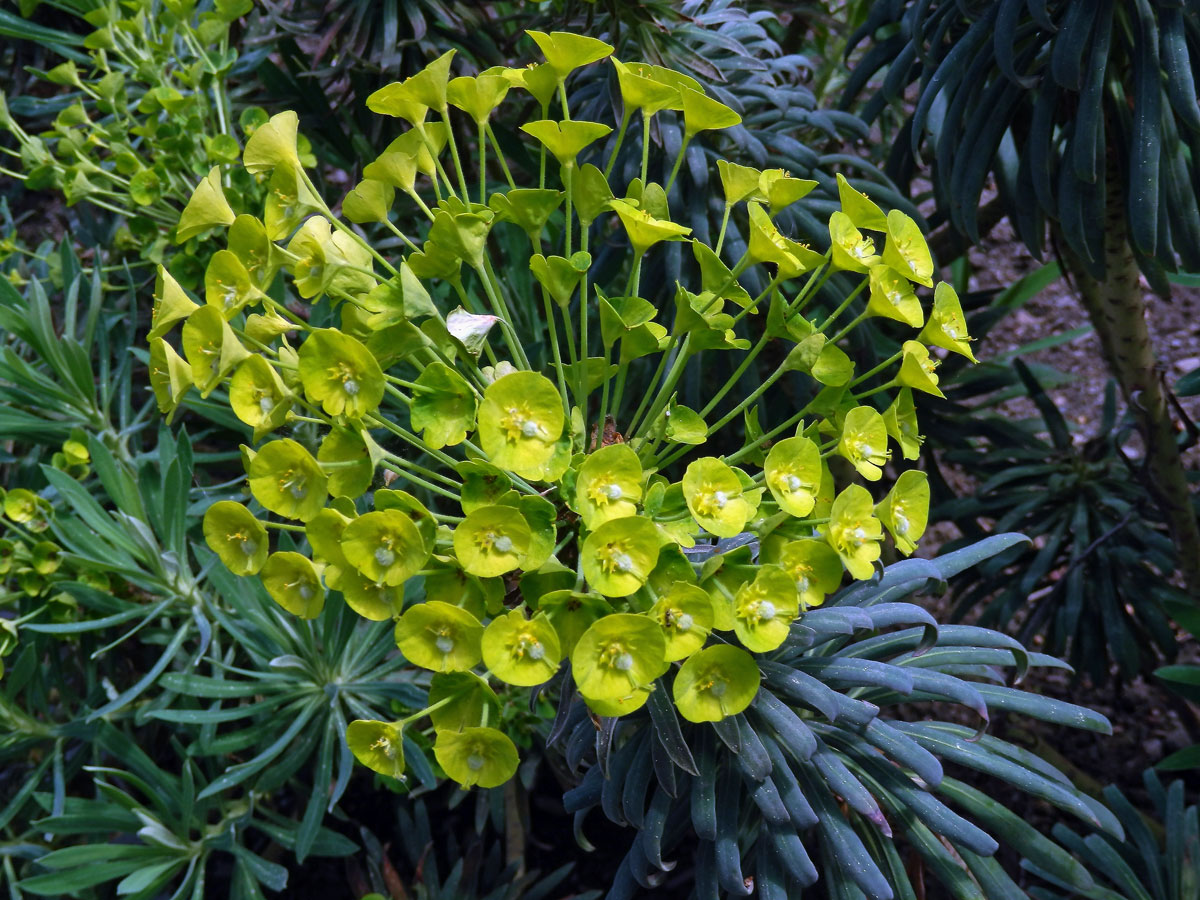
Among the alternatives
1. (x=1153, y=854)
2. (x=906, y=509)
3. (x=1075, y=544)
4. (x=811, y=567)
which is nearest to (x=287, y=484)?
(x=811, y=567)

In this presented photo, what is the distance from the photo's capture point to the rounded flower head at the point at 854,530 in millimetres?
944

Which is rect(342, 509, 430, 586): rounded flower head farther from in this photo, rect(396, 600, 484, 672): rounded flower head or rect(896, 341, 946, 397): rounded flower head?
rect(896, 341, 946, 397): rounded flower head

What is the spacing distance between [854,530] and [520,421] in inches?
13.7

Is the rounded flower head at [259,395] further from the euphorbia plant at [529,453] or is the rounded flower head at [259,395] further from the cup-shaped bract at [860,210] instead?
the cup-shaped bract at [860,210]

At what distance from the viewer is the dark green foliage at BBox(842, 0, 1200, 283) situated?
1.54m

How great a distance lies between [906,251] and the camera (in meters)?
1.05

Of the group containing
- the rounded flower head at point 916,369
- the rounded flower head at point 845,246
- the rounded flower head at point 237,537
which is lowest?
the rounded flower head at point 237,537

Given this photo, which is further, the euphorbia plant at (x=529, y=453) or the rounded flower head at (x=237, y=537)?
the rounded flower head at (x=237, y=537)

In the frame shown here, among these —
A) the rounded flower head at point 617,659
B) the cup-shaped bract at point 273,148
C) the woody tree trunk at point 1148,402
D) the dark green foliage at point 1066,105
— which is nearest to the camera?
the rounded flower head at point 617,659

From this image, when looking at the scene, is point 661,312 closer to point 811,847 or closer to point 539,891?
point 811,847

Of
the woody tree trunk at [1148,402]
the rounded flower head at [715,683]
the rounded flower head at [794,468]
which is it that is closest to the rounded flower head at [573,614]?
the rounded flower head at [715,683]

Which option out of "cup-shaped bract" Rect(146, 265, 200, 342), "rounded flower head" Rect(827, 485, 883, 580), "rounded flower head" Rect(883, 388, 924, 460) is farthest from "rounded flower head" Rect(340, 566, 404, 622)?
"rounded flower head" Rect(883, 388, 924, 460)

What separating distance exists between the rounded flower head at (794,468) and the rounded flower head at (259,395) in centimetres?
47

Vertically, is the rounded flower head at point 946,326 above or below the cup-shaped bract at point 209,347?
above
